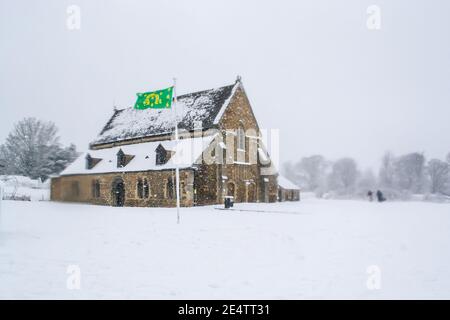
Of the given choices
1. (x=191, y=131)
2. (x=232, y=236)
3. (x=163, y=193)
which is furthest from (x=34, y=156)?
(x=191, y=131)

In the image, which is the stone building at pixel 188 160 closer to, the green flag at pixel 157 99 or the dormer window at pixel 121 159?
the dormer window at pixel 121 159

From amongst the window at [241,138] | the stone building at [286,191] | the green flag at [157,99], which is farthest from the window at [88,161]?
the stone building at [286,191]

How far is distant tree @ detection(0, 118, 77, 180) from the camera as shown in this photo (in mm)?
14297

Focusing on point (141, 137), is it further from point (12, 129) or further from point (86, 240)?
point (86, 240)

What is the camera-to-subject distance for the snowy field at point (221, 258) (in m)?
8.10

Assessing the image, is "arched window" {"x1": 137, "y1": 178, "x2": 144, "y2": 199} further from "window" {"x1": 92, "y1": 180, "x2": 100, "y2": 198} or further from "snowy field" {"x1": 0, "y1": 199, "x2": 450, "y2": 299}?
"snowy field" {"x1": 0, "y1": 199, "x2": 450, "y2": 299}

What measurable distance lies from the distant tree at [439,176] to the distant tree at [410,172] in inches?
27.8

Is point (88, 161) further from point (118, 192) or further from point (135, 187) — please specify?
point (135, 187)

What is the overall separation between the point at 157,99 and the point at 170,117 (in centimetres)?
1927

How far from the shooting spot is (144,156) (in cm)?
3703

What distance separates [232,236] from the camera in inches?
555
